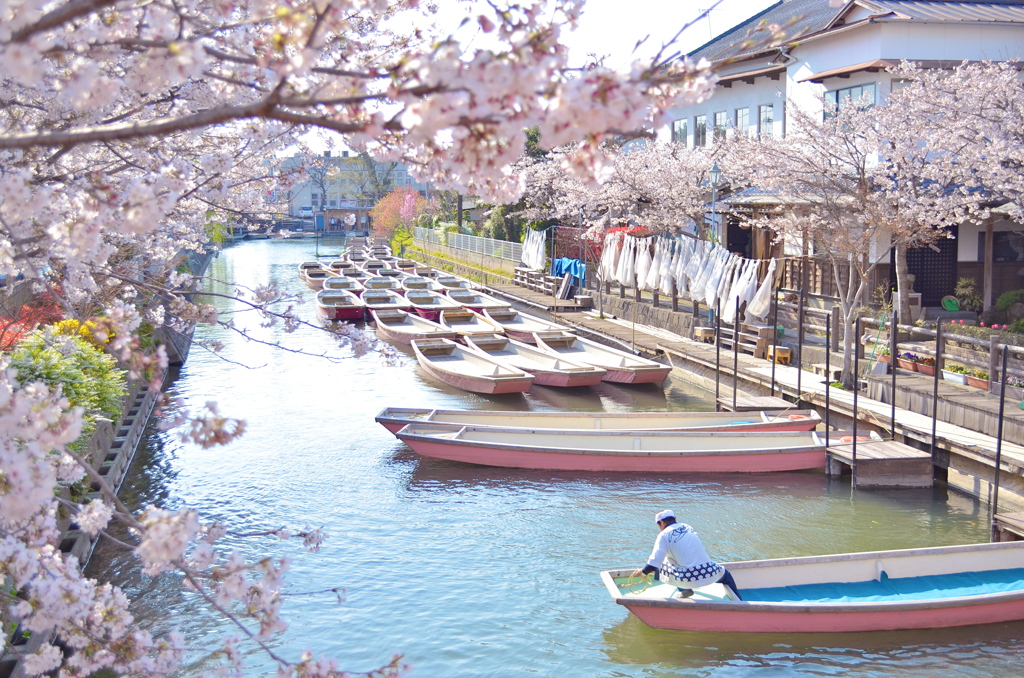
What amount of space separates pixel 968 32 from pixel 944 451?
13.5m

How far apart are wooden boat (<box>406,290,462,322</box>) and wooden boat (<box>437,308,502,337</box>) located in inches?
22.2

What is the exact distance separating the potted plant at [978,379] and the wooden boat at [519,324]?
43.4 feet

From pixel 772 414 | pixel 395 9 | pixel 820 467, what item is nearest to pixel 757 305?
pixel 772 414

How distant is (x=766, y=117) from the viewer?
29.3 metres

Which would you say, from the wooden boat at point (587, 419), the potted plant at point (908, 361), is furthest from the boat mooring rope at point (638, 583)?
the potted plant at point (908, 361)

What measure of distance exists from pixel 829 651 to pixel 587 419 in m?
8.97

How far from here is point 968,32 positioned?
23219 mm

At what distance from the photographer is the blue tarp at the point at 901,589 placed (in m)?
10.6

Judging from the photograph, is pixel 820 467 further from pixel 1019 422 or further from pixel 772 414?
pixel 1019 422

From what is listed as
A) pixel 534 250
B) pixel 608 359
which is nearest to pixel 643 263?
pixel 608 359

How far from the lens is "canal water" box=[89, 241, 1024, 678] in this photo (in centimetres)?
1016

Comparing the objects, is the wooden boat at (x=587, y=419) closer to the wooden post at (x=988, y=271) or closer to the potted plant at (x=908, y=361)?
the potted plant at (x=908, y=361)

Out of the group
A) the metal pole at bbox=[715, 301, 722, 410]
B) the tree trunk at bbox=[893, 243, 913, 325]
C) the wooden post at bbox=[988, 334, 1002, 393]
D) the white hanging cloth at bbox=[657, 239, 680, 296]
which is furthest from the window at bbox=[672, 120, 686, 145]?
the wooden post at bbox=[988, 334, 1002, 393]

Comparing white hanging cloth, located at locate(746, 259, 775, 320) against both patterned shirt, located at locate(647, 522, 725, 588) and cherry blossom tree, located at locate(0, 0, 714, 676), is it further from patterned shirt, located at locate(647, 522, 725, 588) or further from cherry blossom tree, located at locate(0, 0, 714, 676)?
cherry blossom tree, located at locate(0, 0, 714, 676)
